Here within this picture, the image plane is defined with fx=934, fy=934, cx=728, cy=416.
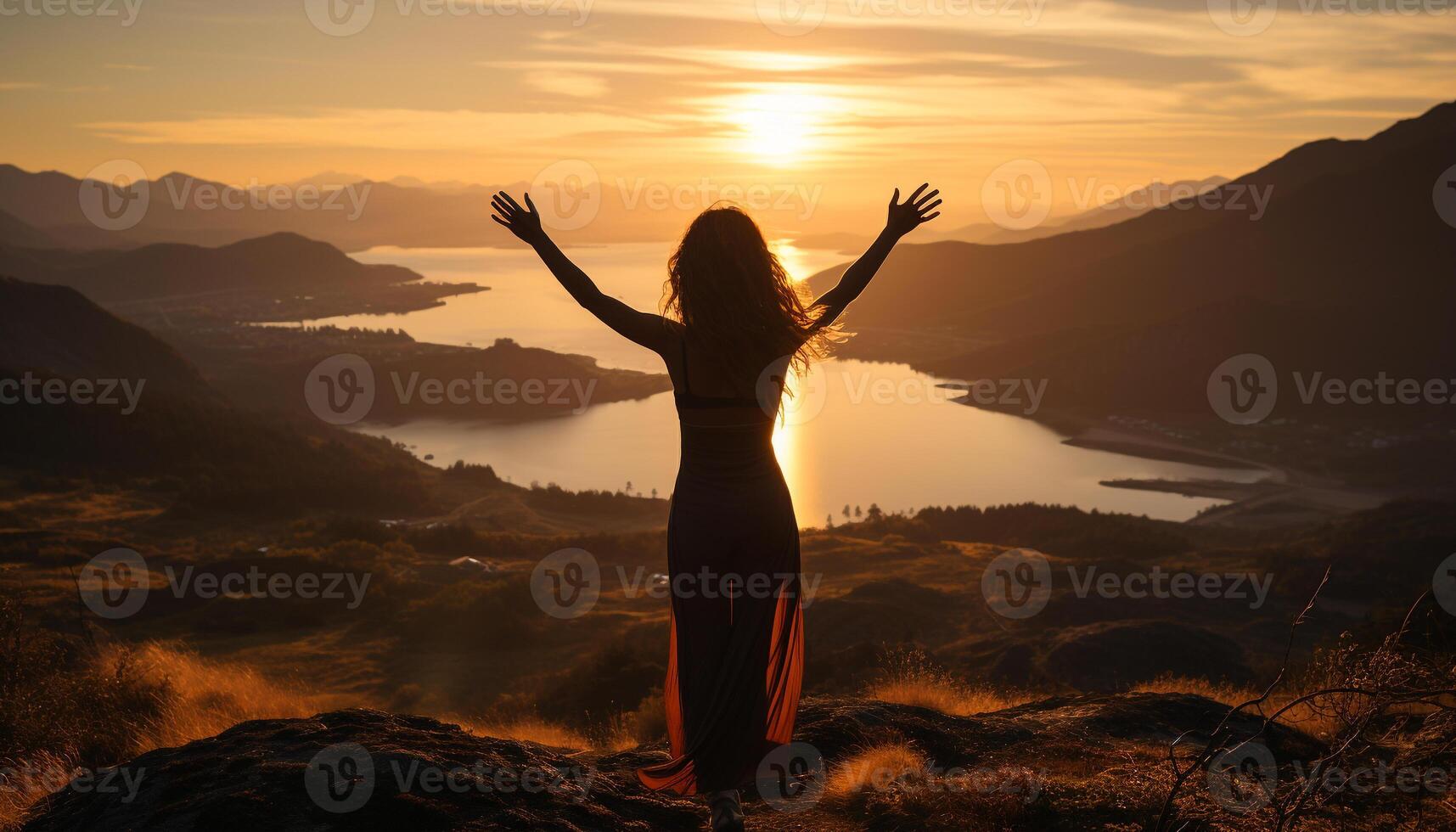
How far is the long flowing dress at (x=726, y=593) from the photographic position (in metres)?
3.79

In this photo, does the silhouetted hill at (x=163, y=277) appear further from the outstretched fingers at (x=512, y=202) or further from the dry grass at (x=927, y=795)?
the dry grass at (x=927, y=795)

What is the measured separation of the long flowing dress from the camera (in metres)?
3.79

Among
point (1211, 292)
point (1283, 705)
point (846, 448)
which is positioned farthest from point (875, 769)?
point (1211, 292)

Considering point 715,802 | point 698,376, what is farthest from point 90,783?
point 698,376

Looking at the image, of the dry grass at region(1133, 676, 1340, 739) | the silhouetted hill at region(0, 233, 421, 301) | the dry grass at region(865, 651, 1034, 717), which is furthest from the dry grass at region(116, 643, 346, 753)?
the silhouetted hill at region(0, 233, 421, 301)

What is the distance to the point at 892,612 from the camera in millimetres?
20359

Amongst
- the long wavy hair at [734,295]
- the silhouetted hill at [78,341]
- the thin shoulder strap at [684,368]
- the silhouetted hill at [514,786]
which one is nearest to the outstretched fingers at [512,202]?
the long wavy hair at [734,295]

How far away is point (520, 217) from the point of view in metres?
3.88

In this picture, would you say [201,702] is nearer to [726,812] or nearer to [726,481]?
[726,812]

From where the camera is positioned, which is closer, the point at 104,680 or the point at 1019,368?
the point at 104,680

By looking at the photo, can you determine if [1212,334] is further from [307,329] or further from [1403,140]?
[307,329]

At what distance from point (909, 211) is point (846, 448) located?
3101 inches

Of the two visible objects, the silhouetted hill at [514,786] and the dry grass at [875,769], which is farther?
the dry grass at [875,769]

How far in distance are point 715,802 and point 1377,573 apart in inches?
1332
